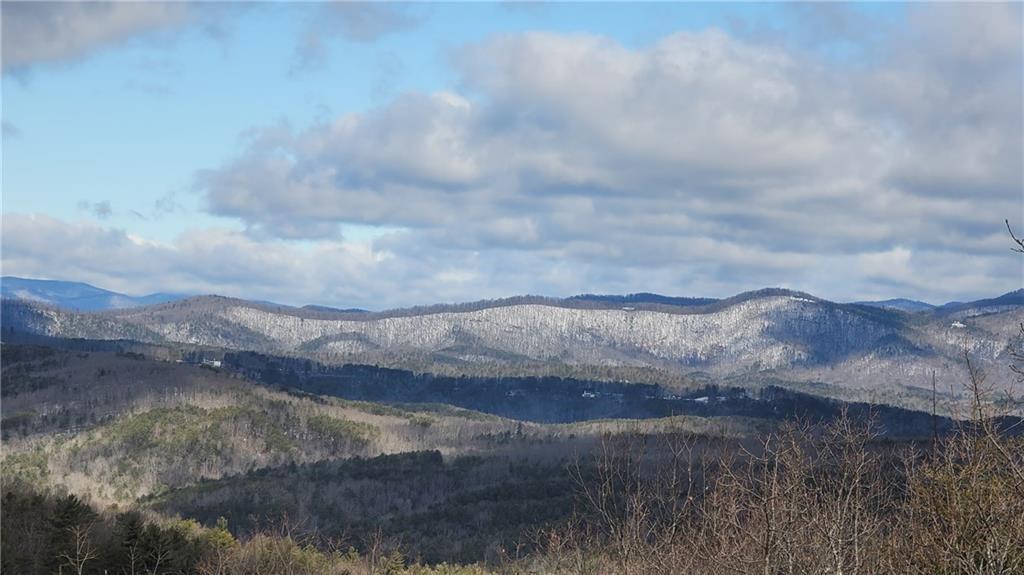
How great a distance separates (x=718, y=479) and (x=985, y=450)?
7756mm

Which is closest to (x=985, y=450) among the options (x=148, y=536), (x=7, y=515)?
(x=148, y=536)

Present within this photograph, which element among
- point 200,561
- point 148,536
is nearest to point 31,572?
point 148,536

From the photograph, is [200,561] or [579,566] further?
[200,561]

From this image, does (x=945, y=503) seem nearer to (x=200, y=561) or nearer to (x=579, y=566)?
(x=579, y=566)

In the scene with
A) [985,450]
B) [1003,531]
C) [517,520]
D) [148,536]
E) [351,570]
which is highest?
[985,450]

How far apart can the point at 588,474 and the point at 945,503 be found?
159597 millimetres

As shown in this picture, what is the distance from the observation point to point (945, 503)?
23.2m

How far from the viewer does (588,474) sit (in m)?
180

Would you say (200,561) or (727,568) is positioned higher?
(727,568)

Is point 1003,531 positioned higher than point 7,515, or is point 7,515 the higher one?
point 1003,531

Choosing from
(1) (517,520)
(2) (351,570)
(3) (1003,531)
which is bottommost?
(1) (517,520)

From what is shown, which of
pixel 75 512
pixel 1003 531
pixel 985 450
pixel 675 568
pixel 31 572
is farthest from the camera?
pixel 75 512

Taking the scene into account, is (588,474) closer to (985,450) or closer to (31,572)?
(31,572)

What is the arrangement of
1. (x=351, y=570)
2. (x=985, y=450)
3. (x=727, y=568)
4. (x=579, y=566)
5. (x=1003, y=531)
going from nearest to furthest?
(x=1003, y=531)
(x=985, y=450)
(x=727, y=568)
(x=579, y=566)
(x=351, y=570)
